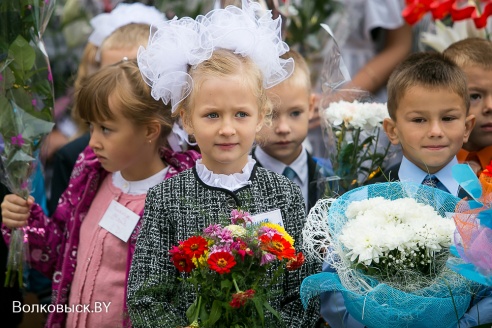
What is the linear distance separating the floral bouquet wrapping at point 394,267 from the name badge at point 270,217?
254mm

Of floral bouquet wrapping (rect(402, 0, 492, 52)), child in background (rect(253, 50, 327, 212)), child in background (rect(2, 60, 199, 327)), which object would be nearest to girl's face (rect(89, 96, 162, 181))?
child in background (rect(2, 60, 199, 327))

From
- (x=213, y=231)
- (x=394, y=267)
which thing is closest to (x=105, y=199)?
(x=213, y=231)

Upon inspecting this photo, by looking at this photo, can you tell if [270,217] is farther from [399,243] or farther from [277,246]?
[399,243]

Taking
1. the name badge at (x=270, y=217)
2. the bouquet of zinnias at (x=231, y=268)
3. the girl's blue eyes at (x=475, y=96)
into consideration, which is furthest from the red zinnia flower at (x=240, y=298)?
the girl's blue eyes at (x=475, y=96)

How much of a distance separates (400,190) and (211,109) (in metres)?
0.73

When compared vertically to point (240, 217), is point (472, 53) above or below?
above

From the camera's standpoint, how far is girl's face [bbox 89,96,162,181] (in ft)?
11.7

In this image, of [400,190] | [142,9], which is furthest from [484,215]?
[142,9]

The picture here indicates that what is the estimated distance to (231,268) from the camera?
2.60 m

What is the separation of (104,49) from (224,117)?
5.63 ft

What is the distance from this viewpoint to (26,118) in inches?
147

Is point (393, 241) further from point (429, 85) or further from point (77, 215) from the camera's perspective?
point (77, 215)

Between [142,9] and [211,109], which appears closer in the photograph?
[211,109]

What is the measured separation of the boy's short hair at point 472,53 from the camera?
3838 millimetres
